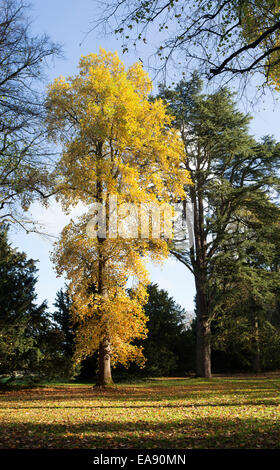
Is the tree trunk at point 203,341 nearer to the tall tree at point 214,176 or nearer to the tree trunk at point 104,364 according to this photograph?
the tall tree at point 214,176

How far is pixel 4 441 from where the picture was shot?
574 cm

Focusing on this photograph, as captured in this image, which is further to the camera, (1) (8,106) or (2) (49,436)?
(1) (8,106)

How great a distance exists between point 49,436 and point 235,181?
17.8 m

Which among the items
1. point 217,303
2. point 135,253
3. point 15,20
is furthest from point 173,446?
point 217,303

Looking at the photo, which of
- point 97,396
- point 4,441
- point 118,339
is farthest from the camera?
point 118,339

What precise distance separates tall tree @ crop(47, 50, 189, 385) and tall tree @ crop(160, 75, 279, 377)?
4.68 m

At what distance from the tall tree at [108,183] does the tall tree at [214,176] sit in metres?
4.68

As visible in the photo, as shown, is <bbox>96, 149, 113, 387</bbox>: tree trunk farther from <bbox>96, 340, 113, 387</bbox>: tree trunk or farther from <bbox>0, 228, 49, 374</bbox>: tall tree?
<bbox>0, 228, 49, 374</bbox>: tall tree

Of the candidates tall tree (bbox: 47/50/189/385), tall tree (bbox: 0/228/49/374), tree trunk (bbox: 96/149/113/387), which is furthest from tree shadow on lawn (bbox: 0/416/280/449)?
tall tree (bbox: 0/228/49/374)

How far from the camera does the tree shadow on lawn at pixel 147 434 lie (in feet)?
17.9

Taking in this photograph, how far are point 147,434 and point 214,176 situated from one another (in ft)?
55.2

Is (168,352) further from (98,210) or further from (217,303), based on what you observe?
(98,210)

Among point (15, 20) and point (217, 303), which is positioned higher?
point (15, 20)

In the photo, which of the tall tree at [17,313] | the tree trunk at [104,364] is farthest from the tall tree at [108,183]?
the tall tree at [17,313]
